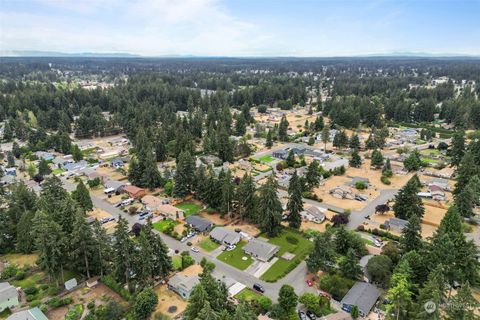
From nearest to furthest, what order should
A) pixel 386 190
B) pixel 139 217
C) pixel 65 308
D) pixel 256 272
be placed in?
pixel 65 308
pixel 256 272
pixel 139 217
pixel 386 190

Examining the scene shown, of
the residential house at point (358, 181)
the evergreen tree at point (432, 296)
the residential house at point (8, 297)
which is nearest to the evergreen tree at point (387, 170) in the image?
the residential house at point (358, 181)

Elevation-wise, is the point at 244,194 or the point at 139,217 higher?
the point at 244,194

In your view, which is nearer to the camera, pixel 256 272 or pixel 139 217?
pixel 256 272

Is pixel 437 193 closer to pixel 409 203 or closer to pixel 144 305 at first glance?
pixel 409 203

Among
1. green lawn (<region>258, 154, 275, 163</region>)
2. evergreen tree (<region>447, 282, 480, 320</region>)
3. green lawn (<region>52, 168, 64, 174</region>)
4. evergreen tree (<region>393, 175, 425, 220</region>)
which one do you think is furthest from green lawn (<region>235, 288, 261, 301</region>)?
green lawn (<region>52, 168, 64, 174</region>)

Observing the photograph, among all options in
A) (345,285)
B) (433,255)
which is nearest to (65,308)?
(345,285)

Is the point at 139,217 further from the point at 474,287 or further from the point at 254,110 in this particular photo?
the point at 254,110
